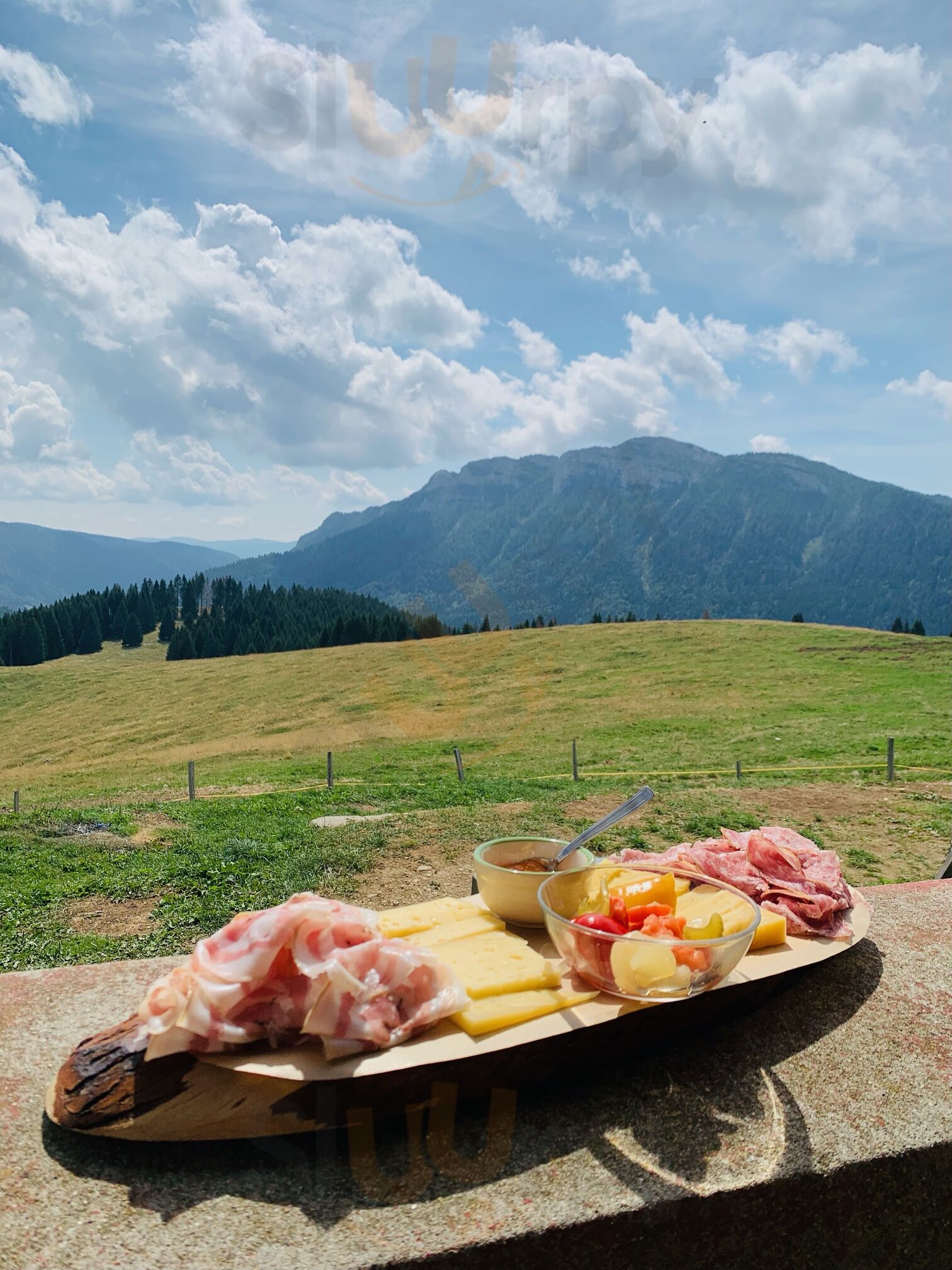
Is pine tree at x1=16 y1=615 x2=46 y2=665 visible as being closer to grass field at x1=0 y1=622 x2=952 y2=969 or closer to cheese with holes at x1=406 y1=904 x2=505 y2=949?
grass field at x1=0 y1=622 x2=952 y2=969

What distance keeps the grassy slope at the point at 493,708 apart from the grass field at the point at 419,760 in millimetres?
215

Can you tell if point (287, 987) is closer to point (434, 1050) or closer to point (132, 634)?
point (434, 1050)

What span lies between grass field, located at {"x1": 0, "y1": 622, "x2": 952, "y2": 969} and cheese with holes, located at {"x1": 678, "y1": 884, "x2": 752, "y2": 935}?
406 centimetres

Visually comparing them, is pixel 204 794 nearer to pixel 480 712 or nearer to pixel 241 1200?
pixel 241 1200

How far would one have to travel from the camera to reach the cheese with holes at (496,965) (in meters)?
2.44

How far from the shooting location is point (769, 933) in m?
2.96

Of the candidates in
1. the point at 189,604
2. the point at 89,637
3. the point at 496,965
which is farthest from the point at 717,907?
the point at 189,604

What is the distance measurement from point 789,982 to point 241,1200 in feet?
6.97

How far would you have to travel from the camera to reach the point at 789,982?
3154mm

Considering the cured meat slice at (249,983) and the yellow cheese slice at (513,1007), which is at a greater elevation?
the cured meat slice at (249,983)

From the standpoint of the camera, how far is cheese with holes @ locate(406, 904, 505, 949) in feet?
9.32

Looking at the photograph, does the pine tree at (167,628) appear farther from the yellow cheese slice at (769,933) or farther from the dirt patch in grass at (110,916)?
the yellow cheese slice at (769,933)

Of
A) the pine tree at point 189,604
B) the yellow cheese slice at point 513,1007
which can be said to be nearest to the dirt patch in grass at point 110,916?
the yellow cheese slice at point 513,1007

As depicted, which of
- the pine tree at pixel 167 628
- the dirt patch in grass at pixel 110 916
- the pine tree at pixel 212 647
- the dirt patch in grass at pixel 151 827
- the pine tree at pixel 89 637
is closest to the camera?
the dirt patch in grass at pixel 110 916
